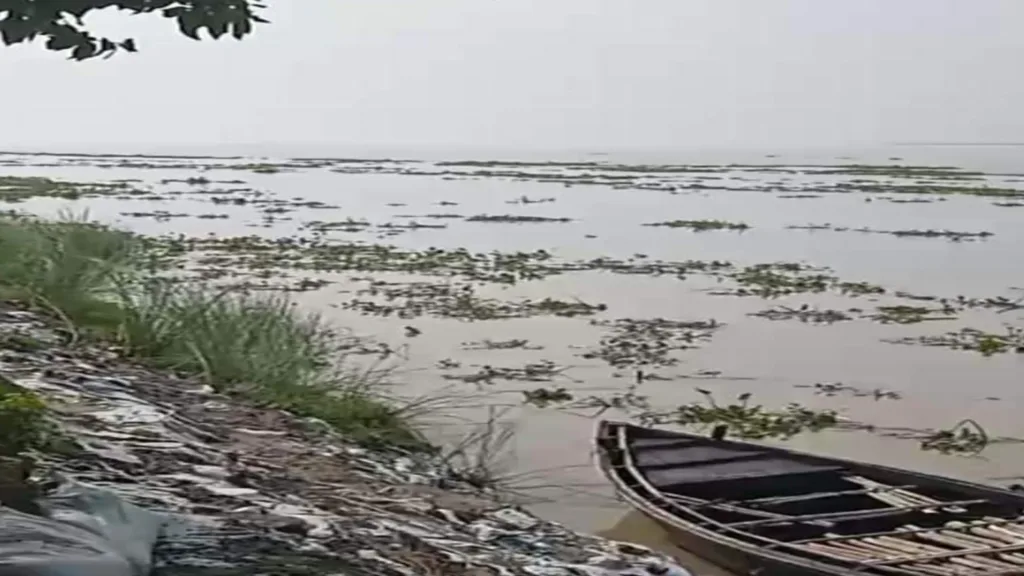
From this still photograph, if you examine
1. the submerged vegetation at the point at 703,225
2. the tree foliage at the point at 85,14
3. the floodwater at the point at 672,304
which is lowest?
the floodwater at the point at 672,304

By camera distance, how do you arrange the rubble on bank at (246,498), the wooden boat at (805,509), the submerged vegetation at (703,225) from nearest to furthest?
the rubble on bank at (246,498), the wooden boat at (805,509), the submerged vegetation at (703,225)

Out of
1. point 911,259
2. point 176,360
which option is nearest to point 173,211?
point 911,259

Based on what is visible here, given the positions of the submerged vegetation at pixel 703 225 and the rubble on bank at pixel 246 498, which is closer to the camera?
the rubble on bank at pixel 246 498

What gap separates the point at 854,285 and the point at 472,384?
268 inches

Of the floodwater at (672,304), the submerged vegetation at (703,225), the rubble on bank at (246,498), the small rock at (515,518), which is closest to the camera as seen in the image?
the rubble on bank at (246,498)

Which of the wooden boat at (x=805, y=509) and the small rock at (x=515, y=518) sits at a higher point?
the small rock at (x=515, y=518)

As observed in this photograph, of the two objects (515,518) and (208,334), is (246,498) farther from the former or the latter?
(208,334)

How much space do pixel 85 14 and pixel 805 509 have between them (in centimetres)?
390

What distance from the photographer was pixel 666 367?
9.44m

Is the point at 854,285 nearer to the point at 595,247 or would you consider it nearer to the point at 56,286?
the point at 595,247

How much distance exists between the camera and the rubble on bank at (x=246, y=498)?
10.5ft

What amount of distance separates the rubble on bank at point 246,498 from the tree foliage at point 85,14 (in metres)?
0.96

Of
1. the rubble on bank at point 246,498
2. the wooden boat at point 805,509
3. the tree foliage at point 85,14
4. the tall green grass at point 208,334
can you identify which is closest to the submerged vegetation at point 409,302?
the tall green grass at point 208,334

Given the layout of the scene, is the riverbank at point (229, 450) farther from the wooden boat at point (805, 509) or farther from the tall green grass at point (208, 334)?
the wooden boat at point (805, 509)
